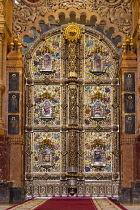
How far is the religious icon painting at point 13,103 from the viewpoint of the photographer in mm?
15648

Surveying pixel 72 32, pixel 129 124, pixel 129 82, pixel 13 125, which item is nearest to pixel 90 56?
pixel 72 32

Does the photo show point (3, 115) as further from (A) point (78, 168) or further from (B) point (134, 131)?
(B) point (134, 131)

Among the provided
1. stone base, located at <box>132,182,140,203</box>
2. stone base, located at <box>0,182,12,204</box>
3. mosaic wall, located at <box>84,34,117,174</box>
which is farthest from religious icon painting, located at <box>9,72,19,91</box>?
stone base, located at <box>132,182,140,203</box>

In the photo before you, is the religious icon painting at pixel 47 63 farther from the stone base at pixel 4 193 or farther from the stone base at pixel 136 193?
the stone base at pixel 136 193

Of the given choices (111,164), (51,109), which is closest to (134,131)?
(111,164)

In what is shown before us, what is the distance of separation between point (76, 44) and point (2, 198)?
17.7 ft

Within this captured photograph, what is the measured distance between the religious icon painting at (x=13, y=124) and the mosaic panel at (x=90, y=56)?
2.66 meters

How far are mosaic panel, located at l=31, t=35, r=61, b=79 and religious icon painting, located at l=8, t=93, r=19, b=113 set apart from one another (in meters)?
1.17

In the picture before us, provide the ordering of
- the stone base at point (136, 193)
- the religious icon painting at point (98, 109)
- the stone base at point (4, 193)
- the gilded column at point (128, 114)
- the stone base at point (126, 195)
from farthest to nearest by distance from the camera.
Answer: the religious icon painting at point (98, 109) < the gilded column at point (128, 114) < the stone base at point (126, 195) < the stone base at point (136, 193) < the stone base at point (4, 193)

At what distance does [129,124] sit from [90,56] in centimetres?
260

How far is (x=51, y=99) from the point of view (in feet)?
53.5

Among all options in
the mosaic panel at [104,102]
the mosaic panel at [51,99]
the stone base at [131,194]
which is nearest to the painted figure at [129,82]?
the mosaic panel at [104,102]

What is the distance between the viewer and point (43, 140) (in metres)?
16.2

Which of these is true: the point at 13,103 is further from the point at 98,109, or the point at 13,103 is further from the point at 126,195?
the point at 126,195
